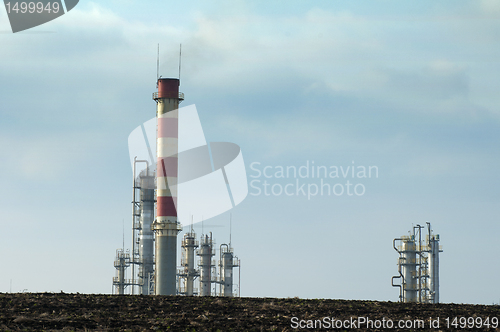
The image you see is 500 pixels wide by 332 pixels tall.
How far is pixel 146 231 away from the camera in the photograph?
59.8 metres

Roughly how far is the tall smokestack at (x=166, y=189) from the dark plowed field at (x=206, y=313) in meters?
24.4

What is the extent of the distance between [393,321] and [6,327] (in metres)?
9.99

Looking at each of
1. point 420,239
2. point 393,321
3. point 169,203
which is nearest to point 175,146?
point 169,203

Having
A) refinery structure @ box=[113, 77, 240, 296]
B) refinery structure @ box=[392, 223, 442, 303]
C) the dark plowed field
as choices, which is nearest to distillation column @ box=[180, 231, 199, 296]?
refinery structure @ box=[113, 77, 240, 296]

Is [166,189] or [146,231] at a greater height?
[166,189]

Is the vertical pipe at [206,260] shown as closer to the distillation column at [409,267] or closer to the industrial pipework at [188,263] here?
the industrial pipework at [188,263]

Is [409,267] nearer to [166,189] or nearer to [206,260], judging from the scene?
[166,189]

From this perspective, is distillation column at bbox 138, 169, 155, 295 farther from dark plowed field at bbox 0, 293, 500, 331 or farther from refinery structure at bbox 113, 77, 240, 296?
dark plowed field at bbox 0, 293, 500, 331

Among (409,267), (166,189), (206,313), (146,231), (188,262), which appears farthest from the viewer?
(188,262)

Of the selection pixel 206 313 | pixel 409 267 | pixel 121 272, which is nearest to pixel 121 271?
pixel 121 272

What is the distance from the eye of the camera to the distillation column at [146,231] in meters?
59.4

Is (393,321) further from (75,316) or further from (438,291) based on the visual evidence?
(438,291)

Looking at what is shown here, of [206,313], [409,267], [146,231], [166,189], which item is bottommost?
[206,313]

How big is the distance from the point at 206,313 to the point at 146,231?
39.9 meters
